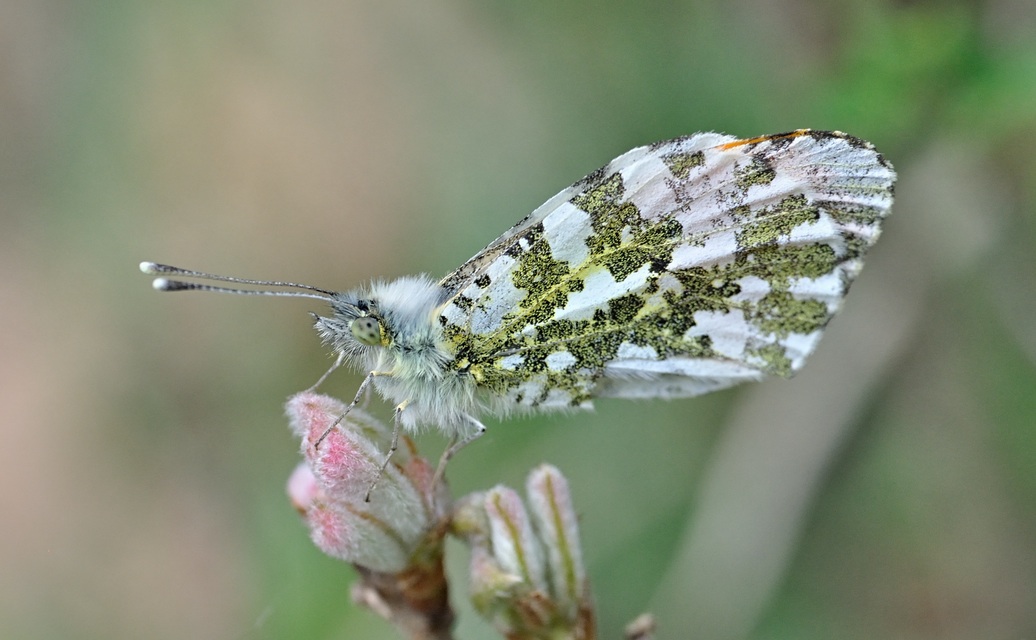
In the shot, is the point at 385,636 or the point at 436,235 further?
the point at 436,235

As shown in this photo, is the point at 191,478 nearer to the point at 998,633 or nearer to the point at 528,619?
the point at 528,619

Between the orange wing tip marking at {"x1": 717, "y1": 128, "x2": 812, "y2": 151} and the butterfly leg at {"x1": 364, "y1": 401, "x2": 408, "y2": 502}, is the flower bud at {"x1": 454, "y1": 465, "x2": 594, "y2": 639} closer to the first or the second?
the butterfly leg at {"x1": 364, "y1": 401, "x2": 408, "y2": 502}

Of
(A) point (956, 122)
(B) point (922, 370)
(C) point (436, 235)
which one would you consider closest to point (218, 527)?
(C) point (436, 235)

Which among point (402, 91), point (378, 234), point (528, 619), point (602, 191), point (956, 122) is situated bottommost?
point (528, 619)

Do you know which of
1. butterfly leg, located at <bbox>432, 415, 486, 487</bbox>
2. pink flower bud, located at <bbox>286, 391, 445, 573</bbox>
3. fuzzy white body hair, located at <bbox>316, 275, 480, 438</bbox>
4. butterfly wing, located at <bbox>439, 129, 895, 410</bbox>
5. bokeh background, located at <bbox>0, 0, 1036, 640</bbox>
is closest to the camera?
pink flower bud, located at <bbox>286, 391, 445, 573</bbox>

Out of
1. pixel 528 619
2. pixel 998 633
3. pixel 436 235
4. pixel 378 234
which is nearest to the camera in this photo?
pixel 528 619

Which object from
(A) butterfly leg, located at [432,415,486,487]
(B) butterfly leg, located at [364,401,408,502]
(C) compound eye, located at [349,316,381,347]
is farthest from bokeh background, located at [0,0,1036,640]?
(C) compound eye, located at [349,316,381,347]

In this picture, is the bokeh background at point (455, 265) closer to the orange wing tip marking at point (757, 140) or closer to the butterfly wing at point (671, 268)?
the butterfly wing at point (671, 268)
